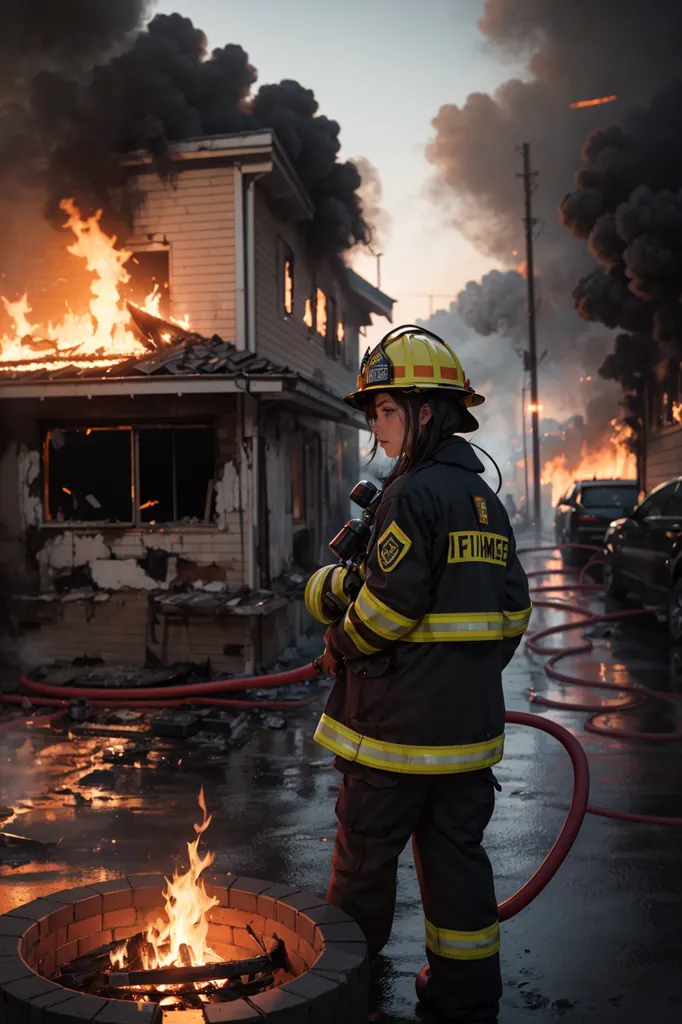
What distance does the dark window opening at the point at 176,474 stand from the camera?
1045cm

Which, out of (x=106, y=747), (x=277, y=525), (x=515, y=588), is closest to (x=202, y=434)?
(x=277, y=525)

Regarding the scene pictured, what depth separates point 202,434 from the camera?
34.3ft

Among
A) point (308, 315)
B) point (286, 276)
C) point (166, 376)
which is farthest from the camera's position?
point (308, 315)

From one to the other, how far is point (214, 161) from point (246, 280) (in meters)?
1.53

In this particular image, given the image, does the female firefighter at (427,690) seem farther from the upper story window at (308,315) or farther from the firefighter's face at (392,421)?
the upper story window at (308,315)

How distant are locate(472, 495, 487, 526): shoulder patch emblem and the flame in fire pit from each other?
55.2 inches

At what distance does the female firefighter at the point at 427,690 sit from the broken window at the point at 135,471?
7.64 metres

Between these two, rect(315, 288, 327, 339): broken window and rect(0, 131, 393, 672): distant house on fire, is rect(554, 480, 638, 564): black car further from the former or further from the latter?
rect(0, 131, 393, 672): distant house on fire

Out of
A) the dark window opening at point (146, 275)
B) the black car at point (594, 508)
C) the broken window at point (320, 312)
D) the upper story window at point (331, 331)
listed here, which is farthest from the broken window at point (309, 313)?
the black car at point (594, 508)

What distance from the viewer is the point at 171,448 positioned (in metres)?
10.5

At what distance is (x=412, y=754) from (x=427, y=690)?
0.64 ft

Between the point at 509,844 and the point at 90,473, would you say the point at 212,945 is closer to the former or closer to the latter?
the point at 509,844

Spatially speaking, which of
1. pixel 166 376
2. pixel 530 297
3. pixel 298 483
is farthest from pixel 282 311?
pixel 530 297

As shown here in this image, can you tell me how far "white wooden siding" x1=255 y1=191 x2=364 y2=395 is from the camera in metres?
12.1
